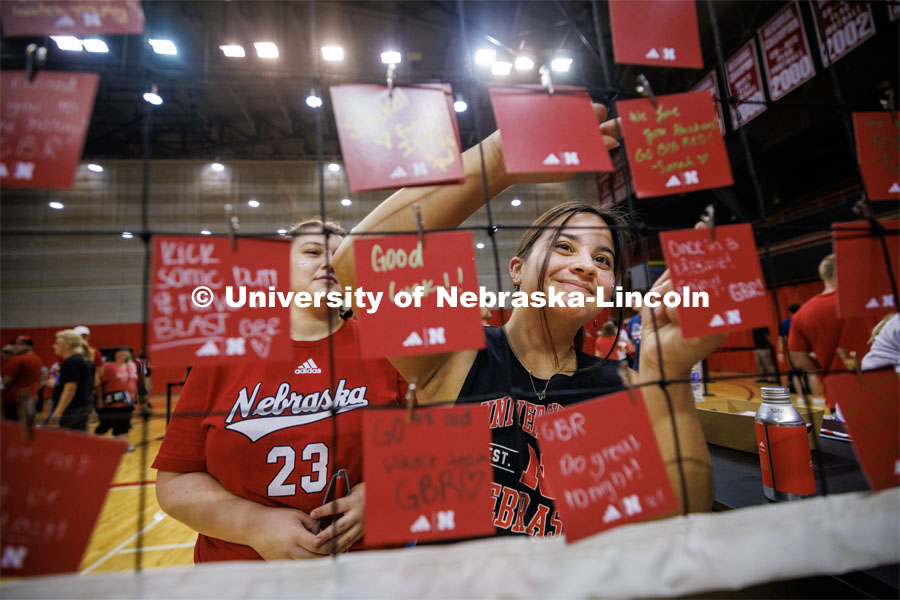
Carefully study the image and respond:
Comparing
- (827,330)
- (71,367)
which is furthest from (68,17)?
(827,330)

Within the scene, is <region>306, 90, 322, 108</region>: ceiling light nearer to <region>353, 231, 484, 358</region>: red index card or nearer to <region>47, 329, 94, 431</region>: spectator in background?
<region>353, 231, 484, 358</region>: red index card

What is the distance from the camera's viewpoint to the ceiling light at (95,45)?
1.61 ft

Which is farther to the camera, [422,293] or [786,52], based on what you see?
[786,52]

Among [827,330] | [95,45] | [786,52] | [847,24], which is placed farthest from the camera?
[786,52]

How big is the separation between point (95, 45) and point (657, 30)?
0.81m

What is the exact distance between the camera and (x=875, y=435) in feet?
1.75

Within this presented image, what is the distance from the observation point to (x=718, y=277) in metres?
0.53

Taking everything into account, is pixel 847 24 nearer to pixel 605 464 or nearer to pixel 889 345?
pixel 889 345

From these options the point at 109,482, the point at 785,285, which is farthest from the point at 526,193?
the point at 109,482

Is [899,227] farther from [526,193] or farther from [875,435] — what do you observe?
[526,193]

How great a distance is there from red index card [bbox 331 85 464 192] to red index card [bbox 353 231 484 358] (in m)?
0.08

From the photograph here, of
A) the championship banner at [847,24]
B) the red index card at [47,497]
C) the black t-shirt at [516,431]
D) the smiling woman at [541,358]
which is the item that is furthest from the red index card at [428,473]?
the championship banner at [847,24]

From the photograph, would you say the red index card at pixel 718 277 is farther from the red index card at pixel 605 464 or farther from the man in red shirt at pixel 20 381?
the man in red shirt at pixel 20 381

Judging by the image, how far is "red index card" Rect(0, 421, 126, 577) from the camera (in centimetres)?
40
